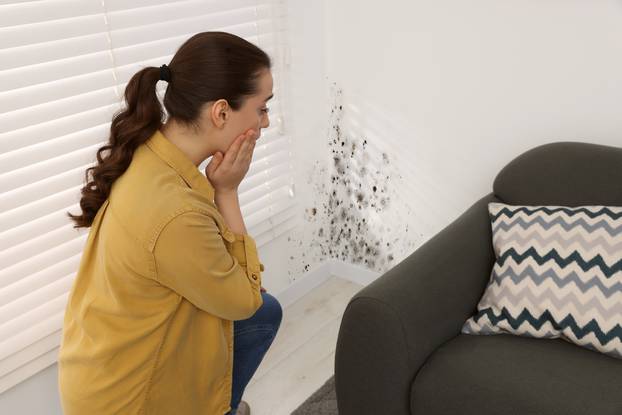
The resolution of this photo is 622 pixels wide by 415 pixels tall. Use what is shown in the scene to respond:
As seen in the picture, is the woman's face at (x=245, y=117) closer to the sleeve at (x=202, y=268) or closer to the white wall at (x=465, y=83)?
the sleeve at (x=202, y=268)

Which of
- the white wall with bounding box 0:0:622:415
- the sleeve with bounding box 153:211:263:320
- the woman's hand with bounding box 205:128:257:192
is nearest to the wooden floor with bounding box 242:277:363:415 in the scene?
the white wall with bounding box 0:0:622:415

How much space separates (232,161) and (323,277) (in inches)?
56.9

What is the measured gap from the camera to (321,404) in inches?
81.1

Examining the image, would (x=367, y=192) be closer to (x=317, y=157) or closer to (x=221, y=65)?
(x=317, y=157)

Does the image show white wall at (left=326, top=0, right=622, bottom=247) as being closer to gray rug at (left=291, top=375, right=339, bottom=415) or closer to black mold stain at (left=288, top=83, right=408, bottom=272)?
black mold stain at (left=288, top=83, right=408, bottom=272)

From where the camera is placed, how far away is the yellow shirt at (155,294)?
1278mm

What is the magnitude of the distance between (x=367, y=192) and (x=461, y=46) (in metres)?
0.73

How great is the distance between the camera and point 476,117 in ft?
7.14

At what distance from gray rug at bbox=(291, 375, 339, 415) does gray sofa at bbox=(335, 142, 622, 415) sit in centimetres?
37

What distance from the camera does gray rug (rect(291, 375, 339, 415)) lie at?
2.03 metres

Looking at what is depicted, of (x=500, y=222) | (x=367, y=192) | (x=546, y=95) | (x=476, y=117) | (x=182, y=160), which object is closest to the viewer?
(x=182, y=160)

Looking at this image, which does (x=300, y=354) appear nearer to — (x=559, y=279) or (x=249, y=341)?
(x=249, y=341)

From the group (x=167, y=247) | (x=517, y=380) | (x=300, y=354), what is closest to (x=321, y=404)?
(x=300, y=354)

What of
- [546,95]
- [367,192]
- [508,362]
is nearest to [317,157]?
[367,192]
